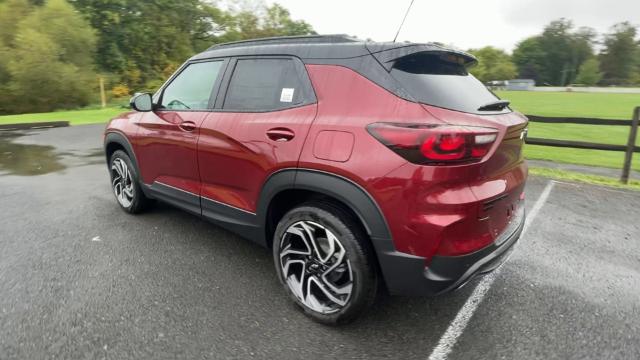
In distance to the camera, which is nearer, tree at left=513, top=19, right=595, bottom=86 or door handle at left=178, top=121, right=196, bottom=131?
door handle at left=178, top=121, right=196, bottom=131

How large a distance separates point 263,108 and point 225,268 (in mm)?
1317

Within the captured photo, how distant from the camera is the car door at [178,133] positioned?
3238mm

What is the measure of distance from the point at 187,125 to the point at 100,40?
33.2m

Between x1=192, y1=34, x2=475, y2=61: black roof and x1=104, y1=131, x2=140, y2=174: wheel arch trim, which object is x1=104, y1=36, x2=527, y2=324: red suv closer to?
x1=192, y1=34, x2=475, y2=61: black roof

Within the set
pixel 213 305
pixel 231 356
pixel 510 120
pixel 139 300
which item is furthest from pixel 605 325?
pixel 139 300

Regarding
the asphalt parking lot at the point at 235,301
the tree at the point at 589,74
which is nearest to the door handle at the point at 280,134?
the asphalt parking lot at the point at 235,301

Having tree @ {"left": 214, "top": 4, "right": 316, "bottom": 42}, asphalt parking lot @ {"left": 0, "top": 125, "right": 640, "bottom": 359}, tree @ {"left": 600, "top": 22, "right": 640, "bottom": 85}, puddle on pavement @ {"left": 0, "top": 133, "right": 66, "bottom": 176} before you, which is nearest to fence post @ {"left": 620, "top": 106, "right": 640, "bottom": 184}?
asphalt parking lot @ {"left": 0, "top": 125, "right": 640, "bottom": 359}

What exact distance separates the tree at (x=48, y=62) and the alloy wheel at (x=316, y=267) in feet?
71.6

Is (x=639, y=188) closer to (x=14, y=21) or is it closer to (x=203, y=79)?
(x=203, y=79)

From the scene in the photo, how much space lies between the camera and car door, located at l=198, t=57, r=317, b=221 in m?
2.49

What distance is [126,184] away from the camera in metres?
4.30

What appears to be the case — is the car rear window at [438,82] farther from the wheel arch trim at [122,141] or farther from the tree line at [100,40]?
the tree line at [100,40]

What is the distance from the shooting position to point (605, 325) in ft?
8.24

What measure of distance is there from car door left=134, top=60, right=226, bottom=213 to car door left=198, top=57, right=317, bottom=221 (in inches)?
5.9
